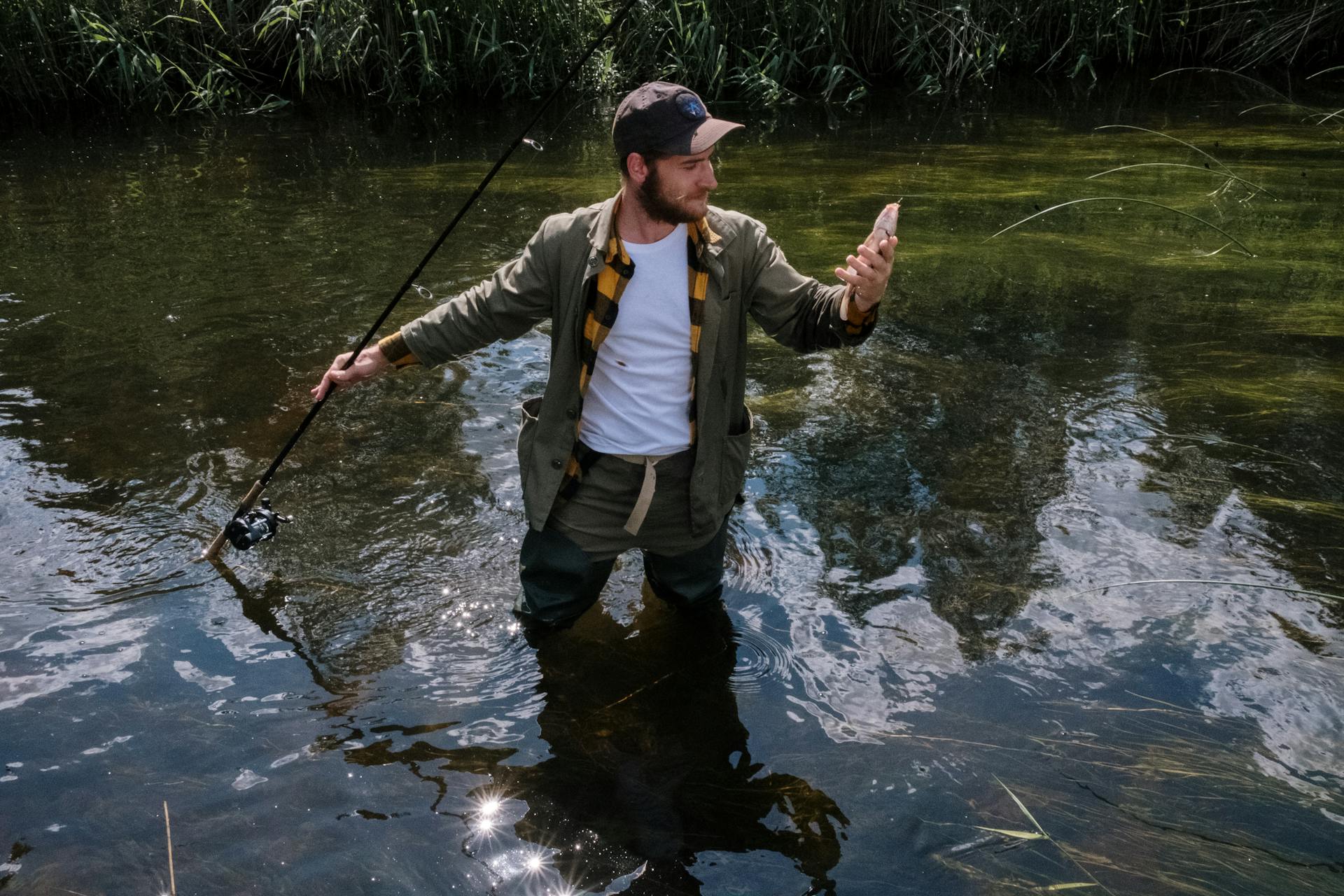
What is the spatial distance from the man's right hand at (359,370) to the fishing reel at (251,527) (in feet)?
2.45

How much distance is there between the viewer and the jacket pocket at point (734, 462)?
3.22 meters

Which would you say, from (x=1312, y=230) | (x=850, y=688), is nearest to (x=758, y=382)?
(x=850, y=688)

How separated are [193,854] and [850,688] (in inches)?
71.1

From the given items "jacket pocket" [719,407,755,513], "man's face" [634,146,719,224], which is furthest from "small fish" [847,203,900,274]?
"jacket pocket" [719,407,755,513]

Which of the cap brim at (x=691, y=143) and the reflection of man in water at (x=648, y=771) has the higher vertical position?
the cap brim at (x=691, y=143)

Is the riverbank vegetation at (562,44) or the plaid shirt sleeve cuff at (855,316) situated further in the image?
the riverbank vegetation at (562,44)

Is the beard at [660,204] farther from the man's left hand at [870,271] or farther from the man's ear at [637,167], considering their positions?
the man's left hand at [870,271]

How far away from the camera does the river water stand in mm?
2869

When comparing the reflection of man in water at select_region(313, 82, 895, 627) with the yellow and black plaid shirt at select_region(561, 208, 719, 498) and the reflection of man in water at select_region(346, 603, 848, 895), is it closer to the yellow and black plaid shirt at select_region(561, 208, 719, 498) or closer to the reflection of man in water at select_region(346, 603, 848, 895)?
the yellow and black plaid shirt at select_region(561, 208, 719, 498)

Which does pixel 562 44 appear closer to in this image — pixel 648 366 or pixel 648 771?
pixel 648 366

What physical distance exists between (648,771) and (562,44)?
933 cm

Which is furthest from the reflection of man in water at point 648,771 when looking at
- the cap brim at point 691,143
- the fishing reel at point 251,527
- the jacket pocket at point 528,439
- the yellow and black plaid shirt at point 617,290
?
the cap brim at point 691,143

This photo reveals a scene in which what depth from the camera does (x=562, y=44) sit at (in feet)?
36.5

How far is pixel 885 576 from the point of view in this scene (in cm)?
395
